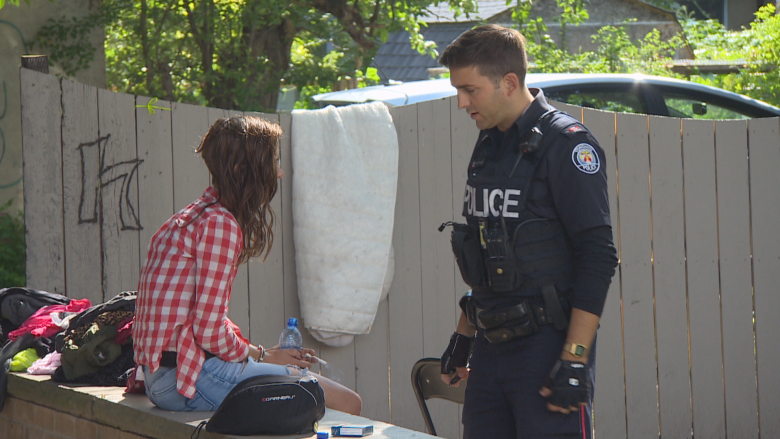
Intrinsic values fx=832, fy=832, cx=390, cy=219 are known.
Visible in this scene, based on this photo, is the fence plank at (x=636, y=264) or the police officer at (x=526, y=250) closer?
the police officer at (x=526, y=250)

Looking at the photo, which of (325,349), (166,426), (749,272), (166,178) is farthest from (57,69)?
(749,272)

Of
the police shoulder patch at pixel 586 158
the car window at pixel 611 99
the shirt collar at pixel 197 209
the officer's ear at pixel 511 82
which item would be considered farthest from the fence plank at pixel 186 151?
the car window at pixel 611 99

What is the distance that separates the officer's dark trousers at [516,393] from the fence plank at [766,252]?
3122mm

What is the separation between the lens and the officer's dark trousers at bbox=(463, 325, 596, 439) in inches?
101

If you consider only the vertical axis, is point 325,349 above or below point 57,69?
below

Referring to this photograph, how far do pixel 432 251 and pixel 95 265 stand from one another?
1819 mm

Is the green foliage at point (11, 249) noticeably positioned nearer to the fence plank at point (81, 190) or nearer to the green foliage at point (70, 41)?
the green foliage at point (70, 41)

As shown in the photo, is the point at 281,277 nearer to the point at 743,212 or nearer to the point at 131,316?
the point at 131,316

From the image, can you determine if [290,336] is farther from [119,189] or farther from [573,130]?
[573,130]

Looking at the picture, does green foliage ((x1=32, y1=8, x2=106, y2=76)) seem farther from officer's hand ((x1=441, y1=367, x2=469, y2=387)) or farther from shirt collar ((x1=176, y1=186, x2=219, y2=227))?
officer's hand ((x1=441, y1=367, x2=469, y2=387))

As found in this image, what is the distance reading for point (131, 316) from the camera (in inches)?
143

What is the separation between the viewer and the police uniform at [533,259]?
8.42 ft

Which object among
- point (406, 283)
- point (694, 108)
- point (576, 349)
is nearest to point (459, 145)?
point (406, 283)

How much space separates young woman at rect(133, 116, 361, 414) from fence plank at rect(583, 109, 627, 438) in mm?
2396
